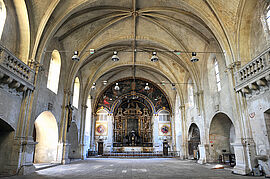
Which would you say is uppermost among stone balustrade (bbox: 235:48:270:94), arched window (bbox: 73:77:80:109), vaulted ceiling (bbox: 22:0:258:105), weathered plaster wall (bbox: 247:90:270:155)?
vaulted ceiling (bbox: 22:0:258:105)

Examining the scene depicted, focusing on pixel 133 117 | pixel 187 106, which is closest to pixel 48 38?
pixel 187 106

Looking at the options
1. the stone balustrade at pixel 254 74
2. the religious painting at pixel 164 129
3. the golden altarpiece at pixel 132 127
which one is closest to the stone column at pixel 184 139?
the religious painting at pixel 164 129

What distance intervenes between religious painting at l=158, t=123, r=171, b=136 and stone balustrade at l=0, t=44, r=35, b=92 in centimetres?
1944

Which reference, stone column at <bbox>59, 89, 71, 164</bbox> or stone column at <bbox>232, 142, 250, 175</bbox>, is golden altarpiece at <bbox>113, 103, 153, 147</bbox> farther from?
stone column at <bbox>232, 142, 250, 175</bbox>

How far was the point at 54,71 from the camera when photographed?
539 inches

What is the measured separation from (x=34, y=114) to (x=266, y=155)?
426 inches

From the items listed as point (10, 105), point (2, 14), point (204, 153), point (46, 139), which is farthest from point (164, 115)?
point (2, 14)

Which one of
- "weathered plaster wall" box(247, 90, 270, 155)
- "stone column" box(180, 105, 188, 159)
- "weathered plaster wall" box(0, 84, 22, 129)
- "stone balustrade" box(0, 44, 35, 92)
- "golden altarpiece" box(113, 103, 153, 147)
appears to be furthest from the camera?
"golden altarpiece" box(113, 103, 153, 147)

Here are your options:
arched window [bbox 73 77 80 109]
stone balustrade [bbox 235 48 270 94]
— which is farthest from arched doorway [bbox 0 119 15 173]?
stone balustrade [bbox 235 48 270 94]

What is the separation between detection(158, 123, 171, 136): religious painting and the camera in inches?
1024

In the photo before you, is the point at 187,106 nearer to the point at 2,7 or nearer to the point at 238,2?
the point at 238,2

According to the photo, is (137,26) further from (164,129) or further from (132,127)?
(132,127)

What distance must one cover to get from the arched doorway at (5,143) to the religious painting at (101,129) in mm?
17349

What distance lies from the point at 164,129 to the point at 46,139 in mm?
16420
